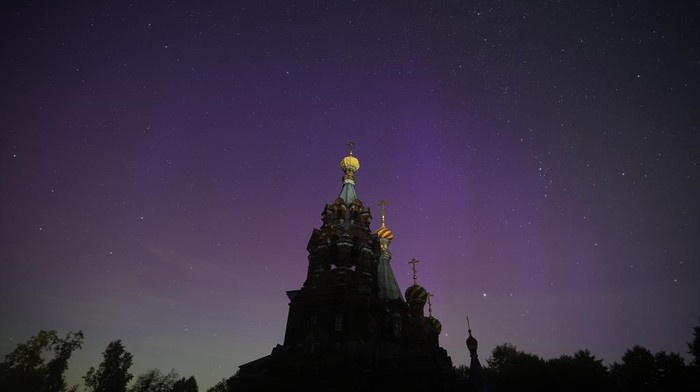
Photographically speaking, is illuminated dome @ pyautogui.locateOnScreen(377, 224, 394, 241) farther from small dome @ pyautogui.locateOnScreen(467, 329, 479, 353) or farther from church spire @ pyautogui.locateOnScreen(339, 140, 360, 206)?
small dome @ pyautogui.locateOnScreen(467, 329, 479, 353)

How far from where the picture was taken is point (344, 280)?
79.7 feet

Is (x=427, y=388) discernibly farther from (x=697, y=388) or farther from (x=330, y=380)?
(x=697, y=388)

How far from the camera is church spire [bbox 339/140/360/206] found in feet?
99.8

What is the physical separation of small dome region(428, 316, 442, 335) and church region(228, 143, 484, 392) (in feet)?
0.32

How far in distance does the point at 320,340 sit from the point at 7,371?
1072 inches

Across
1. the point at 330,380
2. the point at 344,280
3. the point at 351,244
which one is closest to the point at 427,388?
the point at 330,380

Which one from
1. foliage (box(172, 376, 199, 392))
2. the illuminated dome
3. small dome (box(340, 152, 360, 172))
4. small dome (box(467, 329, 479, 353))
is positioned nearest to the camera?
small dome (box(467, 329, 479, 353))

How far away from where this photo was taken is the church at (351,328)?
19.1 metres

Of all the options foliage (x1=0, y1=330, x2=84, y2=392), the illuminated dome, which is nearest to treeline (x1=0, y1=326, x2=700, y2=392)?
foliage (x1=0, y1=330, x2=84, y2=392)

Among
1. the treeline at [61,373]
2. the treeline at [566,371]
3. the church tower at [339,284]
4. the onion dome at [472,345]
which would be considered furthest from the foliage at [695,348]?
the treeline at [61,373]

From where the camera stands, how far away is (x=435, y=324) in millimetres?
31469

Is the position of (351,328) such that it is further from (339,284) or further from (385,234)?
(385,234)

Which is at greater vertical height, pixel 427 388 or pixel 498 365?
pixel 498 365

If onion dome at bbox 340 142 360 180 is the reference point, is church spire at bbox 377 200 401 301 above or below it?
below
